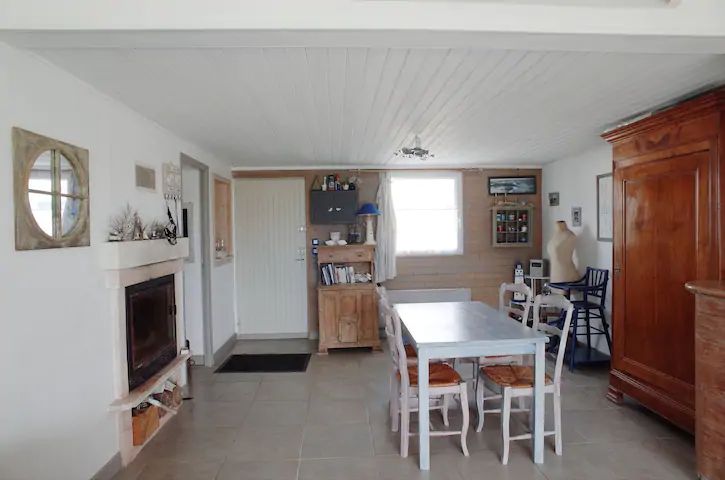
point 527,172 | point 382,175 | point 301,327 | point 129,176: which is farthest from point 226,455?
point 527,172

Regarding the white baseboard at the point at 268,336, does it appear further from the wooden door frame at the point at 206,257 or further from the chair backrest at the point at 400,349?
the chair backrest at the point at 400,349

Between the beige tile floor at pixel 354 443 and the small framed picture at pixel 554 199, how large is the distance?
7.65 ft

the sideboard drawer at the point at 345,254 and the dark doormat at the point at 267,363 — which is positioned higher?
the sideboard drawer at the point at 345,254

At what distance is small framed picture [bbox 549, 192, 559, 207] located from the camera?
545 cm

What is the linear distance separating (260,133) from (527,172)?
3803mm

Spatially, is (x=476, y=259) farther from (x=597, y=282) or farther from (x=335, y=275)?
(x=335, y=275)

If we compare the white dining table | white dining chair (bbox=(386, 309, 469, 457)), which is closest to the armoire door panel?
the white dining table

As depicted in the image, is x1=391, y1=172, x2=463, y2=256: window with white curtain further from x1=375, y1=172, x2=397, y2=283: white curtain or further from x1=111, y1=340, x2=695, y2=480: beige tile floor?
x1=111, y1=340, x2=695, y2=480: beige tile floor

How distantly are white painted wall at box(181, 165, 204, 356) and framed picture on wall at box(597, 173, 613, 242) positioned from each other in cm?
422

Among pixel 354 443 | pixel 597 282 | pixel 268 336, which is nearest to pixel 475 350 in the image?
pixel 354 443

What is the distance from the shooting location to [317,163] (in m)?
5.36

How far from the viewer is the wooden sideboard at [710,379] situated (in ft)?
7.13

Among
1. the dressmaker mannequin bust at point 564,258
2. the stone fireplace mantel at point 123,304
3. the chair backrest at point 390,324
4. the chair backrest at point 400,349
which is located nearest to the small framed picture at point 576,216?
the dressmaker mannequin bust at point 564,258

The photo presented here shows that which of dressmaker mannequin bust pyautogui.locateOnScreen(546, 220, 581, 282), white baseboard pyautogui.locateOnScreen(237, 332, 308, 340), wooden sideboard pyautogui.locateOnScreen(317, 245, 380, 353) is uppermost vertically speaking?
dressmaker mannequin bust pyautogui.locateOnScreen(546, 220, 581, 282)
